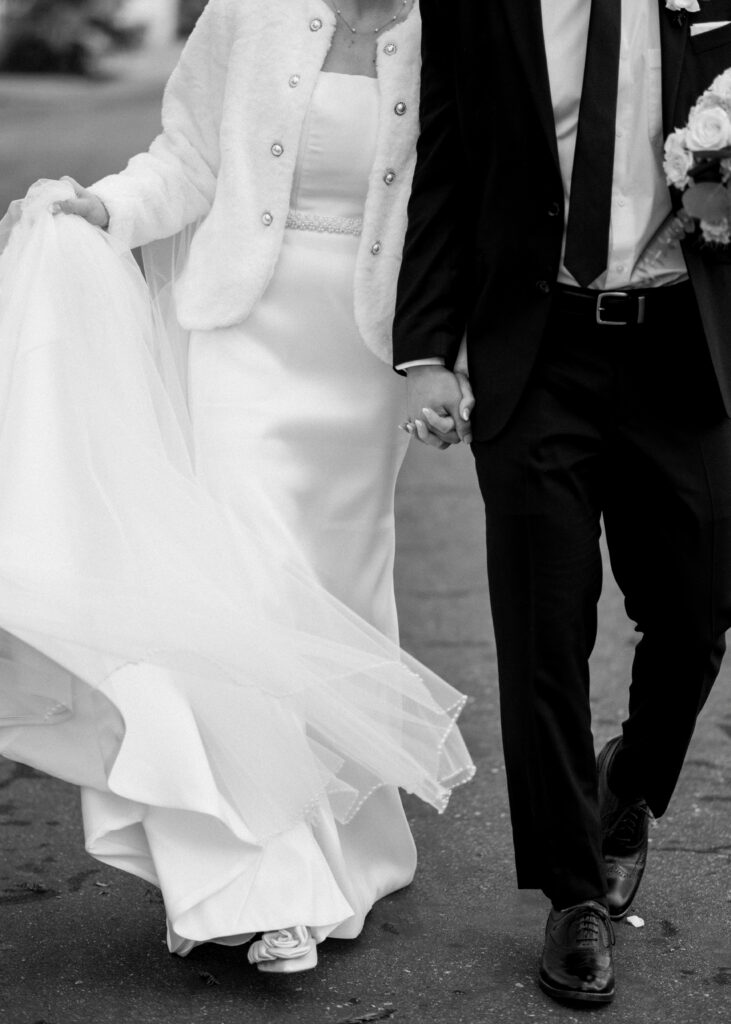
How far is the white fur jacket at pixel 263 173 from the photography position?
3.69 m

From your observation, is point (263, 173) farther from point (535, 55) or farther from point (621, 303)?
point (621, 303)

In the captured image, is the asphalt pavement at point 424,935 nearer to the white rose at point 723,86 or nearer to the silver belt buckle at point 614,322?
the silver belt buckle at point 614,322

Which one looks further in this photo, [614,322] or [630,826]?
[630,826]

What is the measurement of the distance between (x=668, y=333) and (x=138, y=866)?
153 cm

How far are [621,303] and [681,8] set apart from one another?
22.8 inches

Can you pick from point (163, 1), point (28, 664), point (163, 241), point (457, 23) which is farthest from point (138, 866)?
point (163, 1)

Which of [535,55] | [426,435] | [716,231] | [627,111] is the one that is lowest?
[426,435]

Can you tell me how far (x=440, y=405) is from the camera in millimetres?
3496

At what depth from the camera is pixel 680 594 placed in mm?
3510

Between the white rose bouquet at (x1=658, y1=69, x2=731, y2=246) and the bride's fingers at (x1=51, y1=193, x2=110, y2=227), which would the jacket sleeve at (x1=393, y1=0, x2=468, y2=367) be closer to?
the white rose bouquet at (x1=658, y1=69, x2=731, y2=246)

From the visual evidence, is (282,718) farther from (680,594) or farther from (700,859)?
(700,859)

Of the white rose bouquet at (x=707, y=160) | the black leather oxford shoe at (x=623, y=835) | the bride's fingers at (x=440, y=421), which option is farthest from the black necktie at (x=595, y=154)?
the black leather oxford shoe at (x=623, y=835)

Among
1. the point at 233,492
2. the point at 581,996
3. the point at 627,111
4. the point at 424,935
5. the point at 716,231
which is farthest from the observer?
the point at 424,935
